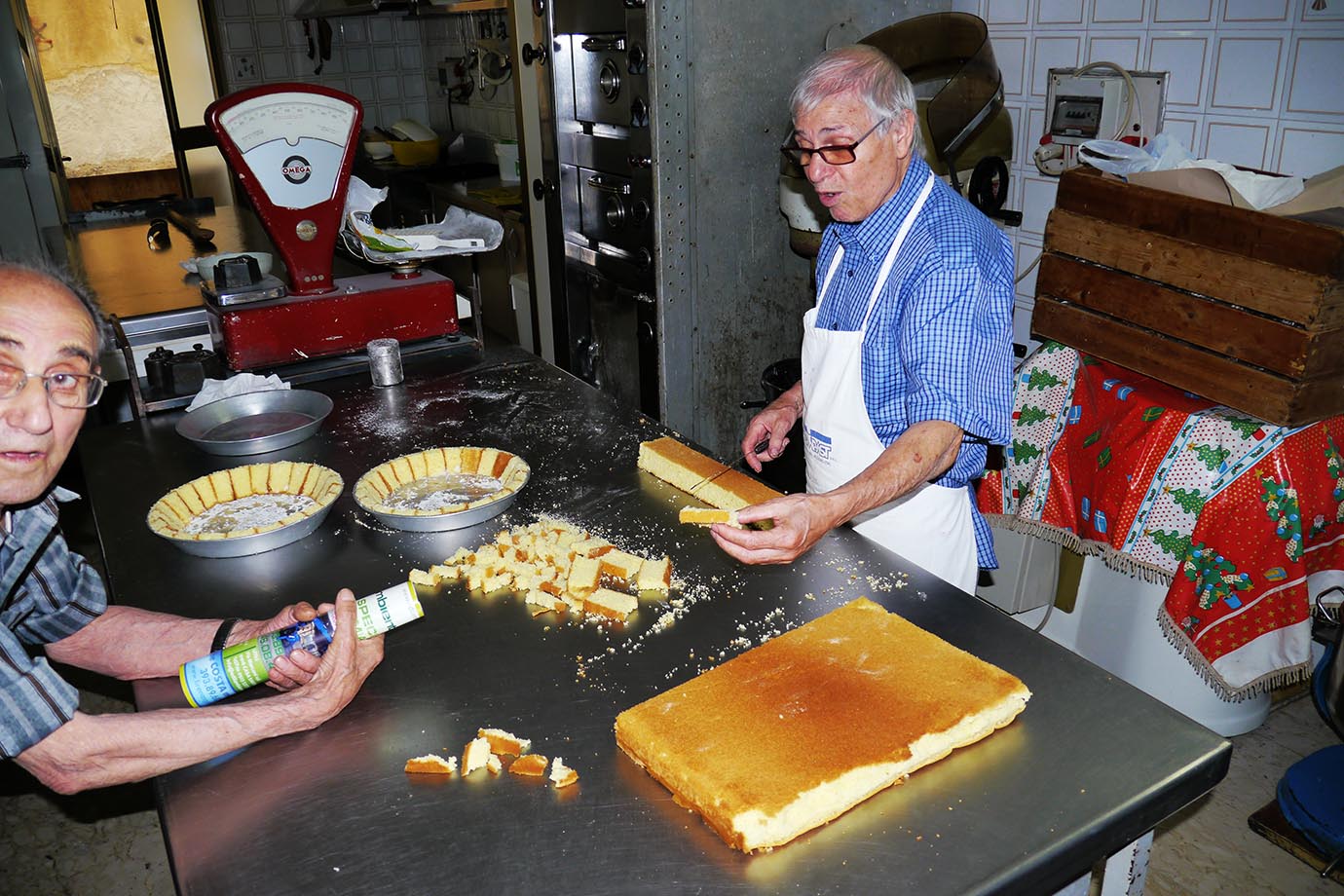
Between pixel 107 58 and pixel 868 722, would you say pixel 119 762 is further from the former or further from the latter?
pixel 107 58

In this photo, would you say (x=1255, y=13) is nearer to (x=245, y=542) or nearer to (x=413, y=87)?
Result: (x=245, y=542)

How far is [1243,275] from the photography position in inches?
85.8

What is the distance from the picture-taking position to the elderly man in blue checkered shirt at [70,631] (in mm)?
1219

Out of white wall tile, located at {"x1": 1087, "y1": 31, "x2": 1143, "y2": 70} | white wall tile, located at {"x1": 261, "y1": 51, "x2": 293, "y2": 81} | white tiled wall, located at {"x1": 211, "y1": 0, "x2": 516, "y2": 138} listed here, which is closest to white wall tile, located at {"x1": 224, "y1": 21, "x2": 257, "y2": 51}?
white tiled wall, located at {"x1": 211, "y1": 0, "x2": 516, "y2": 138}

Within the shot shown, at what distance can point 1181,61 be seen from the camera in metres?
2.76

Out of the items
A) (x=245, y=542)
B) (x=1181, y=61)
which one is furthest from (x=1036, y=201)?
(x=245, y=542)

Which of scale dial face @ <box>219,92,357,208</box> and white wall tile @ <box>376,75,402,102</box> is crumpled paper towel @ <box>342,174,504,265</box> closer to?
scale dial face @ <box>219,92,357,208</box>

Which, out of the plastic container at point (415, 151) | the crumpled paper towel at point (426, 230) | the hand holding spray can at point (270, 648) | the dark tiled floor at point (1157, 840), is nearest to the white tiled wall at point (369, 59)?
the plastic container at point (415, 151)

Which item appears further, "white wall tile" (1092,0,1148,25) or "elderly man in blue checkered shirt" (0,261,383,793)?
"white wall tile" (1092,0,1148,25)

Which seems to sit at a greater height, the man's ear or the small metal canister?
the man's ear

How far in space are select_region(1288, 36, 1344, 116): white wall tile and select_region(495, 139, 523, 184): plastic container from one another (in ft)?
13.6

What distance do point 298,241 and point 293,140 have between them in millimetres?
280

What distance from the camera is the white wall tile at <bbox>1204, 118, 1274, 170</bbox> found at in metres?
2.62

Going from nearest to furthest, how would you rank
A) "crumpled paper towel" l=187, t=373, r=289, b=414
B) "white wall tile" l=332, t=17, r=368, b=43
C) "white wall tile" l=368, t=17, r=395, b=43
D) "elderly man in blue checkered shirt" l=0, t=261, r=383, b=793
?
"elderly man in blue checkered shirt" l=0, t=261, r=383, b=793 → "crumpled paper towel" l=187, t=373, r=289, b=414 → "white wall tile" l=332, t=17, r=368, b=43 → "white wall tile" l=368, t=17, r=395, b=43
